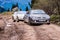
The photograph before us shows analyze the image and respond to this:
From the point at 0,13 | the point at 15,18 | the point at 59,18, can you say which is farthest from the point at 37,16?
the point at 0,13

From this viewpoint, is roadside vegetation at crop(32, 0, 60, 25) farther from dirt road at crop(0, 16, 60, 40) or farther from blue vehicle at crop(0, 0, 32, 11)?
blue vehicle at crop(0, 0, 32, 11)

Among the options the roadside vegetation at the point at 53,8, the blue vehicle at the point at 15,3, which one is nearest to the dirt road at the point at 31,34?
the roadside vegetation at the point at 53,8

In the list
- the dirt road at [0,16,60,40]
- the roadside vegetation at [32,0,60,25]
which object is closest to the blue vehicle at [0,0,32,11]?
the roadside vegetation at [32,0,60,25]

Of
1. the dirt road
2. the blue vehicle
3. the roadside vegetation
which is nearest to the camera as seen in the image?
the dirt road

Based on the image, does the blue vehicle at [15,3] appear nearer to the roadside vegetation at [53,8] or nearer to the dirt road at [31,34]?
the roadside vegetation at [53,8]

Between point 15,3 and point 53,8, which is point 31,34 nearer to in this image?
point 53,8

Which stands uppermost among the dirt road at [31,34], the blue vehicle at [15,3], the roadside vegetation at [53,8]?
the dirt road at [31,34]

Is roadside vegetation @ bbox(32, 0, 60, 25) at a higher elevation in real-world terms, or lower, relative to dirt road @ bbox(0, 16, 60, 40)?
lower

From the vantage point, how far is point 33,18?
2178 cm

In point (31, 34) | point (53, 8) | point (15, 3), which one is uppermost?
point (31, 34)

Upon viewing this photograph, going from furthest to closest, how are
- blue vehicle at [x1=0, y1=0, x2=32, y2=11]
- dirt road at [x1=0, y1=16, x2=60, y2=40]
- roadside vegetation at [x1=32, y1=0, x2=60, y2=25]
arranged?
blue vehicle at [x1=0, y1=0, x2=32, y2=11] → roadside vegetation at [x1=32, y1=0, x2=60, y2=25] → dirt road at [x1=0, y1=16, x2=60, y2=40]

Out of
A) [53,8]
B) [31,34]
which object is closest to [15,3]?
[53,8]

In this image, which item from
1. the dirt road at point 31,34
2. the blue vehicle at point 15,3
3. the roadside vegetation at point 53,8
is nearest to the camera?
the dirt road at point 31,34

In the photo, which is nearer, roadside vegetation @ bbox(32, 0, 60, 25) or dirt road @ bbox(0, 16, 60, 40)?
dirt road @ bbox(0, 16, 60, 40)
